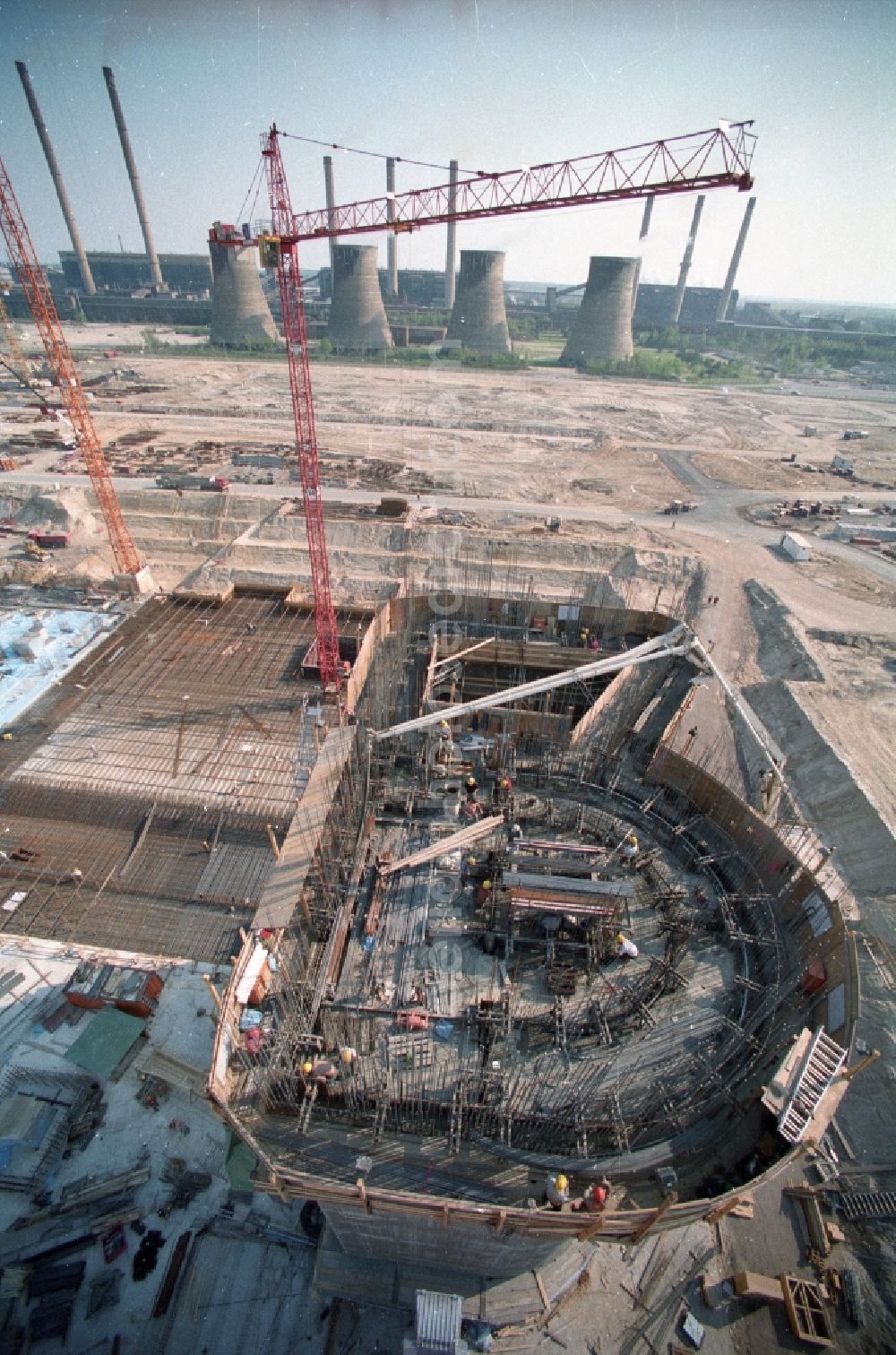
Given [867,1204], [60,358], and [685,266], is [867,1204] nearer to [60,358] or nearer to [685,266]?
[60,358]

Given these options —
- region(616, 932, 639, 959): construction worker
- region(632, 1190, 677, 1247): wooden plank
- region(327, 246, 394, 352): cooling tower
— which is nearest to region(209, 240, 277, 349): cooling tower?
region(327, 246, 394, 352): cooling tower

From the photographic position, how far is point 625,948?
13.6m

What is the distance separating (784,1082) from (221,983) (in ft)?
46.8

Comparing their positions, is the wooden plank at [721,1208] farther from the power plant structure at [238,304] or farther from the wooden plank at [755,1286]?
the power plant structure at [238,304]

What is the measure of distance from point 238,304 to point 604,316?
63.4 metres

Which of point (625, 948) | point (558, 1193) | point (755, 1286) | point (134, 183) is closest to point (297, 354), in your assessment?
point (625, 948)

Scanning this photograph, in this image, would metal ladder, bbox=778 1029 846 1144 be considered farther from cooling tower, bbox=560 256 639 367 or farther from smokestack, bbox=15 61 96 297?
smokestack, bbox=15 61 96 297

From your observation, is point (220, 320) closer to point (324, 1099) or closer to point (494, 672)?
point (494, 672)

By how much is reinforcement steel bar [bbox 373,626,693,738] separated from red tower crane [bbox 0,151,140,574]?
29.7 meters

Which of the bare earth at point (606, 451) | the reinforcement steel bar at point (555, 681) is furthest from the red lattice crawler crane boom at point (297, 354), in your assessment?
the bare earth at point (606, 451)

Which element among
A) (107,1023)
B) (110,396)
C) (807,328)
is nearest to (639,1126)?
(107,1023)

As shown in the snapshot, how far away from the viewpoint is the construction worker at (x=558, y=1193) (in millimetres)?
9789

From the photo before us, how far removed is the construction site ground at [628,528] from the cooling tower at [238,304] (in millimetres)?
9490

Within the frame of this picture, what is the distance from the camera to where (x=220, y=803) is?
23.3 metres
